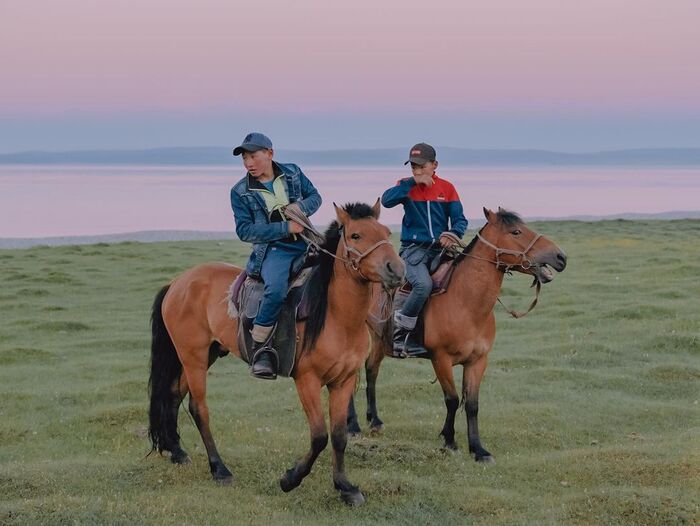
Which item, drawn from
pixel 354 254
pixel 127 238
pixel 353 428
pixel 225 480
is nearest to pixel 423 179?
pixel 354 254

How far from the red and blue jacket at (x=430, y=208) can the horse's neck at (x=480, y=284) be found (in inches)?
16.0

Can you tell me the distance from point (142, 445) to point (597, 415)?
585 centimetres

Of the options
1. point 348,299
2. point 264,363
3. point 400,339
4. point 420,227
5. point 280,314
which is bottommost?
point 400,339

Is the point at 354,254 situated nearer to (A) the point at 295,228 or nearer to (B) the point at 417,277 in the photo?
(A) the point at 295,228

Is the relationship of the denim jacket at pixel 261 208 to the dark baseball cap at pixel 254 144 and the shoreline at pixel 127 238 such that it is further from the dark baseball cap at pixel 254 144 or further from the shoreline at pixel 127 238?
the shoreline at pixel 127 238

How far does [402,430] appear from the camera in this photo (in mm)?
10867

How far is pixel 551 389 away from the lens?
13.2 m

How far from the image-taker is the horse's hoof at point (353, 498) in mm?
7758

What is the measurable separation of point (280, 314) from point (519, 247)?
286cm

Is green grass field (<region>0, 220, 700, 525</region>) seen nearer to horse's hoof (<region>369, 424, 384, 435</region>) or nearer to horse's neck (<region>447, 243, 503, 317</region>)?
horse's hoof (<region>369, 424, 384, 435</region>)

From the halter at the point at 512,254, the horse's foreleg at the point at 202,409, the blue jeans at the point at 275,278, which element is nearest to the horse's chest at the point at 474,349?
the halter at the point at 512,254

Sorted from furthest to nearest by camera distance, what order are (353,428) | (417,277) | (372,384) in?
(372,384)
(353,428)
(417,277)

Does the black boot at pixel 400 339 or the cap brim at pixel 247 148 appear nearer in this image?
the cap brim at pixel 247 148

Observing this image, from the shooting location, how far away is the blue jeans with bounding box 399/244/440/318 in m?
9.80
